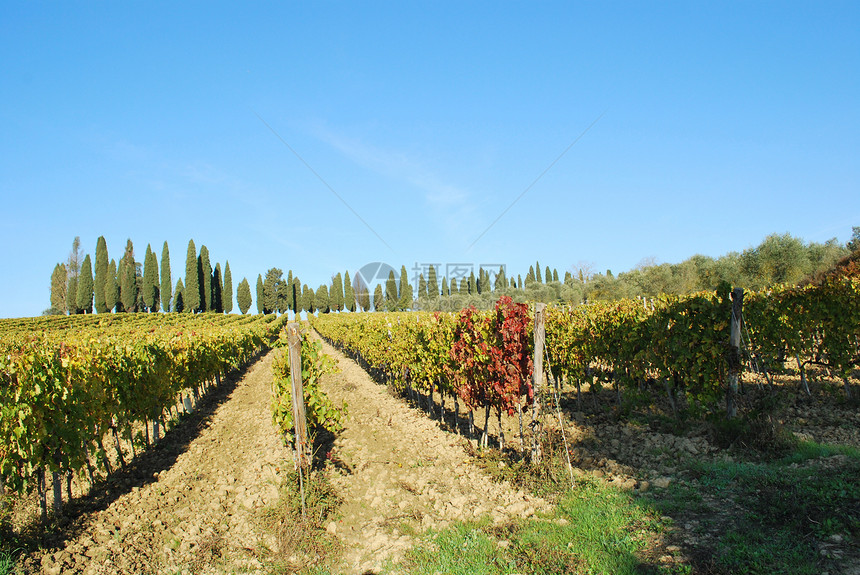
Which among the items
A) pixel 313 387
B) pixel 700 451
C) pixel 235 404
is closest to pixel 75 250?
pixel 235 404

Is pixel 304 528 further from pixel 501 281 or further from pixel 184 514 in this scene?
pixel 501 281

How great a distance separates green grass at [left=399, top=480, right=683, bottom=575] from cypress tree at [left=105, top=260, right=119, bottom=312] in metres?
71.9

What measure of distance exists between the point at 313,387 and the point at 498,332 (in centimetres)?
323

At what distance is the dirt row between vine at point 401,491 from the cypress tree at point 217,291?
236 feet

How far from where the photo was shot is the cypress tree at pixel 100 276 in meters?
60.6

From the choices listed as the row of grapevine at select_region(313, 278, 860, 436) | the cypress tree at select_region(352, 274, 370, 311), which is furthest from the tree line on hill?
the row of grapevine at select_region(313, 278, 860, 436)

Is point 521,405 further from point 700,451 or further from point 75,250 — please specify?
point 75,250

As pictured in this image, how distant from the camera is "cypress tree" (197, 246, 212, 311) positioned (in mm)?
67938

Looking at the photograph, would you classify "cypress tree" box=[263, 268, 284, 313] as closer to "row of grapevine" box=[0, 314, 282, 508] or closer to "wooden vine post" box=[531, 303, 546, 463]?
"row of grapevine" box=[0, 314, 282, 508]

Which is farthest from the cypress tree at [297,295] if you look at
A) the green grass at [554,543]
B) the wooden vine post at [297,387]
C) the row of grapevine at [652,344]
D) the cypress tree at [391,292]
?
the green grass at [554,543]

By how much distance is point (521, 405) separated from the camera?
23.2 ft

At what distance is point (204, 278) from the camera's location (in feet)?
225

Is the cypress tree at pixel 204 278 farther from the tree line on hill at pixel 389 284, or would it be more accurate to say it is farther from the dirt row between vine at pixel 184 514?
the dirt row between vine at pixel 184 514

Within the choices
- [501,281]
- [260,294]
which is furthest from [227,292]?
[501,281]
